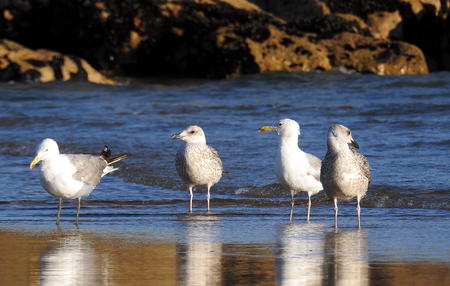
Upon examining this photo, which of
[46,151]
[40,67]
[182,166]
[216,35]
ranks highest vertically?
[216,35]

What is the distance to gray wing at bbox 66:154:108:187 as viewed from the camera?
356 inches

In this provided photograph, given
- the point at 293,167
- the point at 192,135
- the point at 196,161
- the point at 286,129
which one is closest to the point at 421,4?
the point at 192,135

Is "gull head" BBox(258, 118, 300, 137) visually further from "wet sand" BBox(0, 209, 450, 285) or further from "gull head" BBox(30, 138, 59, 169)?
"gull head" BBox(30, 138, 59, 169)

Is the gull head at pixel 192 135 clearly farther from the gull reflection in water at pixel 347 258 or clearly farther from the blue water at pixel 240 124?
the gull reflection in water at pixel 347 258

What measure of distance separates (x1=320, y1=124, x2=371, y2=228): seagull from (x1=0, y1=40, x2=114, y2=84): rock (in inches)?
587

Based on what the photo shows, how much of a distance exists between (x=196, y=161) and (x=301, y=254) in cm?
313

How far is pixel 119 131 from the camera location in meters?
15.5

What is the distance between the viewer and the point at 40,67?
22797mm

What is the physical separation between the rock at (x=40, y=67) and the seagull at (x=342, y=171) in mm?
14898

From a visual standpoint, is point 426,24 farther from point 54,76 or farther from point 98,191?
point 98,191

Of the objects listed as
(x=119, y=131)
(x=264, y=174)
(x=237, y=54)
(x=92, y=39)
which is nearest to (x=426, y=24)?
(x=237, y=54)

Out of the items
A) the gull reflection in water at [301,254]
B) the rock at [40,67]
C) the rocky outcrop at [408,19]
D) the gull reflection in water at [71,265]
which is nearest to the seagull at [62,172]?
the gull reflection in water at [71,265]

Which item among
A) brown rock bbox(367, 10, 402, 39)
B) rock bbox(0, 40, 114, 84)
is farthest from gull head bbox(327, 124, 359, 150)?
brown rock bbox(367, 10, 402, 39)

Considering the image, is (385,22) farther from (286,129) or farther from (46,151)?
(46,151)
